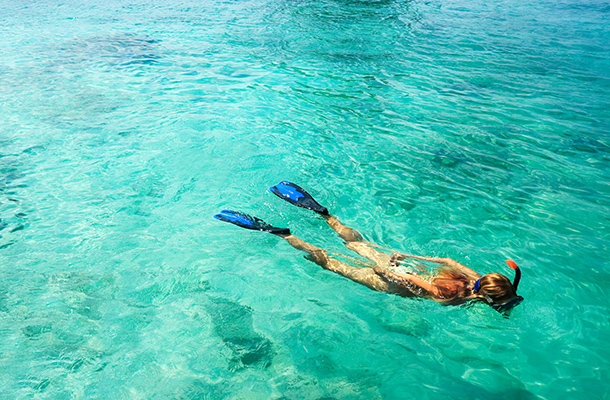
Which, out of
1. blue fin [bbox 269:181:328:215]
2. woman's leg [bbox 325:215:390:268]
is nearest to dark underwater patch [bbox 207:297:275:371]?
woman's leg [bbox 325:215:390:268]

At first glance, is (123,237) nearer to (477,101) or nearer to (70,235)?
(70,235)

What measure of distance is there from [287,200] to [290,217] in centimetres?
26

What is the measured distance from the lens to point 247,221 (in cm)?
561

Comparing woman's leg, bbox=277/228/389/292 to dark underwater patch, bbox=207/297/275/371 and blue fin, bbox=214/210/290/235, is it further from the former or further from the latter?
dark underwater patch, bbox=207/297/275/371

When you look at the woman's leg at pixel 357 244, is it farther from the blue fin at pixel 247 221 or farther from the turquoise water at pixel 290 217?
the blue fin at pixel 247 221

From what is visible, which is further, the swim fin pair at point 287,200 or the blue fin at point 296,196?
the blue fin at point 296,196

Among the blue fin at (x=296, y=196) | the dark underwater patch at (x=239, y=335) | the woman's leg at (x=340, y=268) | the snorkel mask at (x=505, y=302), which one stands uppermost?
the blue fin at (x=296, y=196)

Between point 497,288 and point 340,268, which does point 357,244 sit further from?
point 497,288

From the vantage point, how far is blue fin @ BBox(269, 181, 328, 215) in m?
5.90

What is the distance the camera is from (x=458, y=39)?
1522 centimetres

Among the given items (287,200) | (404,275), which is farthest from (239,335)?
(287,200)

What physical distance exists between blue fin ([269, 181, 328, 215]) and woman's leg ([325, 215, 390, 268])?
0.71ft

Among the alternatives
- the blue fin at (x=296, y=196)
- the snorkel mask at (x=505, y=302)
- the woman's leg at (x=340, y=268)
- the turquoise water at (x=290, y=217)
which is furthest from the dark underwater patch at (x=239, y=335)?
the snorkel mask at (x=505, y=302)

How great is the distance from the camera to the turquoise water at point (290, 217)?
3.98 m
